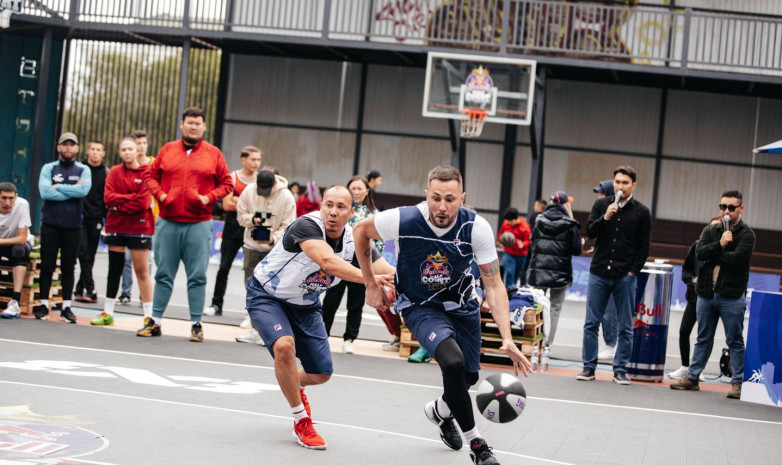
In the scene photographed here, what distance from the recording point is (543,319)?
38.2 ft

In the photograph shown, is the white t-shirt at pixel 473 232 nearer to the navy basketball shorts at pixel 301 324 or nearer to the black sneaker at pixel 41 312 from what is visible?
the navy basketball shorts at pixel 301 324

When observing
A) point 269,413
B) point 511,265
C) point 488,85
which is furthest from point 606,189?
point 488,85

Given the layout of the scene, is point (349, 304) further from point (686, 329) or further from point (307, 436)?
point (307, 436)

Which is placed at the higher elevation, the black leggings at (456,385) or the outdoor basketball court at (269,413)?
the black leggings at (456,385)

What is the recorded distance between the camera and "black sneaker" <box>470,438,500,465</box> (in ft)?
19.7

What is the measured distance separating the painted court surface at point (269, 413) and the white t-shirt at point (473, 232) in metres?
1.33

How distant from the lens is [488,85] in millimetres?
21453

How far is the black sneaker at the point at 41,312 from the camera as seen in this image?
1176 centimetres

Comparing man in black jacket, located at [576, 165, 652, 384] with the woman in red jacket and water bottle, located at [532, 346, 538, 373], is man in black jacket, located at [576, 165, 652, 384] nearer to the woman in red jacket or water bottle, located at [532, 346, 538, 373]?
water bottle, located at [532, 346, 538, 373]

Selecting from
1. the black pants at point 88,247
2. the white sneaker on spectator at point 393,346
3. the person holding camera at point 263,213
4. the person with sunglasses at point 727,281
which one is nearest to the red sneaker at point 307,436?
the person holding camera at point 263,213

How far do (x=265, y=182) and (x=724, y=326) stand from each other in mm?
5285

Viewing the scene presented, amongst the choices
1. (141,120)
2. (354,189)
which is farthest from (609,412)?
(141,120)

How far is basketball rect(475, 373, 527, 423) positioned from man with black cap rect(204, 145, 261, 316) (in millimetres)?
6565

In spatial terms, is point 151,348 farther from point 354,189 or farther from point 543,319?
point 543,319
